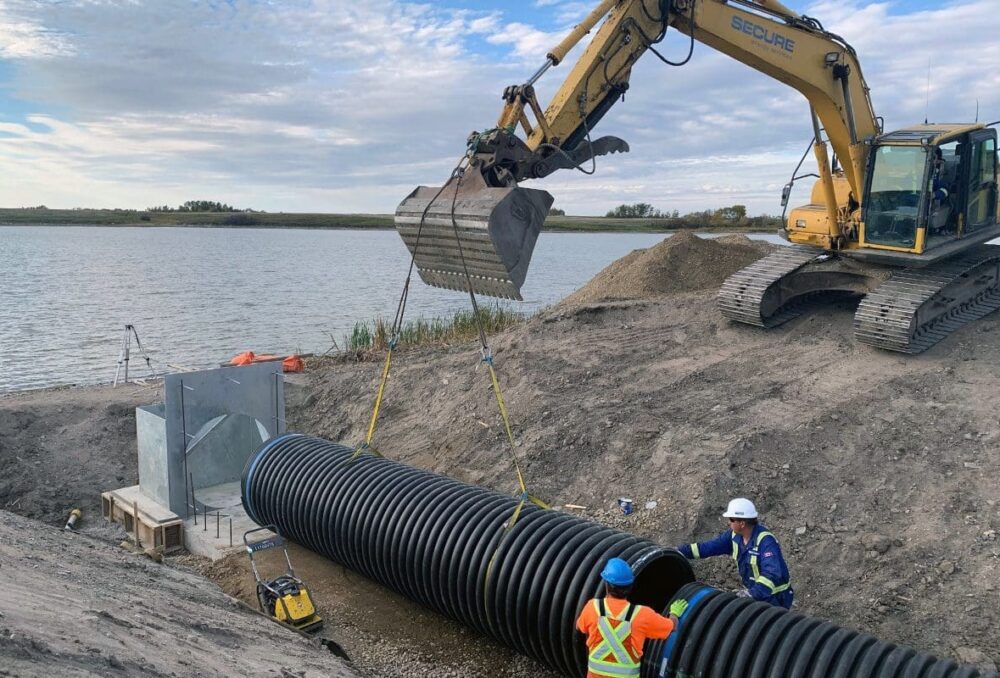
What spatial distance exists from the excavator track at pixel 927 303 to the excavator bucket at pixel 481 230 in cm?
642

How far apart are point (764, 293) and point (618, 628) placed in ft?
30.1

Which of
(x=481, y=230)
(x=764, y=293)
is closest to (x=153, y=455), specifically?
(x=481, y=230)

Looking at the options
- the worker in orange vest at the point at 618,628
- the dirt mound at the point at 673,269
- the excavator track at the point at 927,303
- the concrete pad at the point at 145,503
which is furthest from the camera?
the dirt mound at the point at 673,269

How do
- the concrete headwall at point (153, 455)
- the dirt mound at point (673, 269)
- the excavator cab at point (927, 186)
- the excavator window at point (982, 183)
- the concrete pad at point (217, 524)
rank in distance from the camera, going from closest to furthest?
the concrete pad at point (217, 524)
the concrete headwall at point (153, 455)
the excavator cab at point (927, 186)
the excavator window at point (982, 183)
the dirt mound at point (673, 269)

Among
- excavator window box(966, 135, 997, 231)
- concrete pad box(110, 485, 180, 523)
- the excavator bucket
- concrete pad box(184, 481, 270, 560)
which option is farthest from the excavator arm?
concrete pad box(110, 485, 180, 523)

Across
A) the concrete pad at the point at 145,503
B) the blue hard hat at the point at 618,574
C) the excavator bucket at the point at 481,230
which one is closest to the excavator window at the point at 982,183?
the excavator bucket at the point at 481,230

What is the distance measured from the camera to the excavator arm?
724 cm

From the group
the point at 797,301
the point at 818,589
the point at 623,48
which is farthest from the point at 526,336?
the point at 818,589

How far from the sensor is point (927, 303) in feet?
38.5

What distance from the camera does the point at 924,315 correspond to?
11742 millimetres

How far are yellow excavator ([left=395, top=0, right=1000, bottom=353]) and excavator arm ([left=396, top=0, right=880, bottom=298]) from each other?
2 centimetres

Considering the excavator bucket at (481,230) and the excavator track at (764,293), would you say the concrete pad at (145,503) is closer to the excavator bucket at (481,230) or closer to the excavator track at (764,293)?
the excavator bucket at (481,230)

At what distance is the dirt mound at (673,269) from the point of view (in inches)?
741

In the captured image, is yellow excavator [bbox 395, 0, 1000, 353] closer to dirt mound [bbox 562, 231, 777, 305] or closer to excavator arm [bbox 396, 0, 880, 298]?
excavator arm [bbox 396, 0, 880, 298]
